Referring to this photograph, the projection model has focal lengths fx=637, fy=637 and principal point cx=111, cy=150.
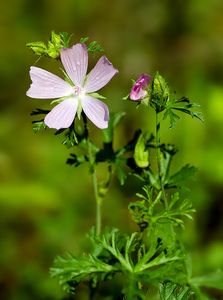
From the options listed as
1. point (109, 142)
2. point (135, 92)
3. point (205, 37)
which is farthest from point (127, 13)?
point (135, 92)

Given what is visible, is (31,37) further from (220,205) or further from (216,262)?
(216,262)

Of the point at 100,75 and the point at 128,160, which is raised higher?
the point at 100,75

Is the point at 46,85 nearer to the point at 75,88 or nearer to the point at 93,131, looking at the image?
the point at 75,88

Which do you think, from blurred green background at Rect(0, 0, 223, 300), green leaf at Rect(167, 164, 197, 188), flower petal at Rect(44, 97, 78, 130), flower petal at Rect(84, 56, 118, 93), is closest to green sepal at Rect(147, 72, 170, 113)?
flower petal at Rect(84, 56, 118, 93)

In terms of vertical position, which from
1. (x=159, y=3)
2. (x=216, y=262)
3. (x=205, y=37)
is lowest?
(x=216, y=262)

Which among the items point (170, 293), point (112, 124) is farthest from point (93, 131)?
point (170, 293)

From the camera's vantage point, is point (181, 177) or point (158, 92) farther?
point (181, 177)

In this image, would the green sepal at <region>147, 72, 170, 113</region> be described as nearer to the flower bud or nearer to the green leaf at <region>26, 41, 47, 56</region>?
the flower bud
